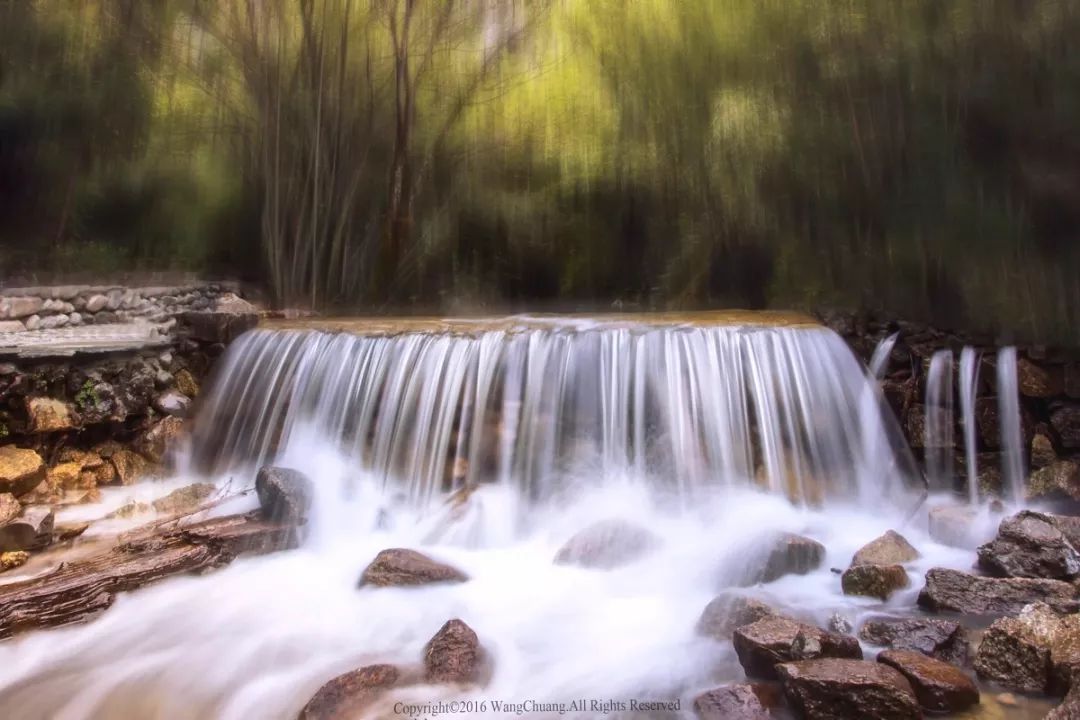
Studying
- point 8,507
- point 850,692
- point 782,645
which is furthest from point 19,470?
point 850,692

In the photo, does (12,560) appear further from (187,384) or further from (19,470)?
(187,384)

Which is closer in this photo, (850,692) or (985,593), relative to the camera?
(850,692)

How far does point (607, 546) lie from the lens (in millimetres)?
4234

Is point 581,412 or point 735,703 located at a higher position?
point 581,412

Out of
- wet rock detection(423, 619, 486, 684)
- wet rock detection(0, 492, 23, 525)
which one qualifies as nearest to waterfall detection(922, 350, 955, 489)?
wet rock detection(423, 619, 486, 684)

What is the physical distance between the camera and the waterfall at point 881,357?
18.9ft

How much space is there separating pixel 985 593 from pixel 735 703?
66.6 inches

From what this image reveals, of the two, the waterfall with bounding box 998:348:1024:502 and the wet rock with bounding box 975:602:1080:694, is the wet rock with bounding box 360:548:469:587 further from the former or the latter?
the waterfall with bounding box 998:348:1024:502

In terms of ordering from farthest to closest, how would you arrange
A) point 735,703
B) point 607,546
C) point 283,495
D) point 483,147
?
point 483,147 < point 283,495 < point 607,546 < point 735,703

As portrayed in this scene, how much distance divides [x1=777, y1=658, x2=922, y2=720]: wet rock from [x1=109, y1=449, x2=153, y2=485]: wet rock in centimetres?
533

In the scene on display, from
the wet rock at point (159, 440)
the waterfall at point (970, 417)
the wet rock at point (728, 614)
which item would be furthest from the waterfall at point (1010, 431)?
the wet rock at point (159, 440)

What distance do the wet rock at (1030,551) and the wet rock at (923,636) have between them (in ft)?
2.87

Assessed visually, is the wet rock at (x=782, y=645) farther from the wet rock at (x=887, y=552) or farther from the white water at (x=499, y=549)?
→ the wet rock at (x=887, y=552)

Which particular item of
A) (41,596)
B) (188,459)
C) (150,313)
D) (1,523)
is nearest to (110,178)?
(150,313)
